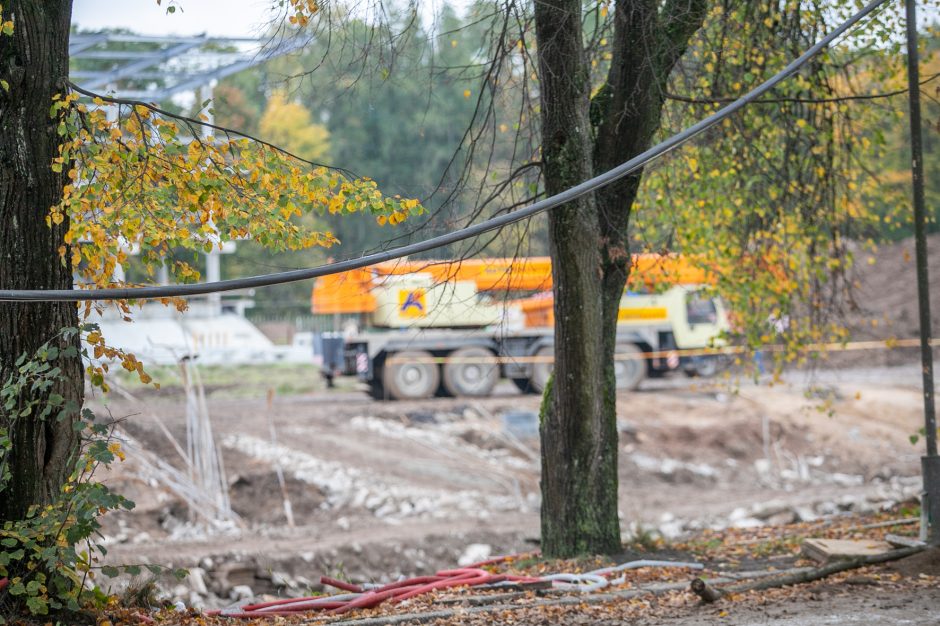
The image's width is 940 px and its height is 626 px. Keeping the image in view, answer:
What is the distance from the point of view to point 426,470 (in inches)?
719

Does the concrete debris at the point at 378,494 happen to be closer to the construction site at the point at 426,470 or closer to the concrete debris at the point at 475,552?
the construction site at the point at 426,470

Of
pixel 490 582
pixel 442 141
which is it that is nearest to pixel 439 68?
pixel 490 582

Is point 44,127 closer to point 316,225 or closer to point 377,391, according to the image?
point 377,391

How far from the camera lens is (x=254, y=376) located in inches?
1120

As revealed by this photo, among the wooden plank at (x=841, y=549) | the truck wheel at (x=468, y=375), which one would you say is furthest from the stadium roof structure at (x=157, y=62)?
the wooden plank at (x=841, y=549)

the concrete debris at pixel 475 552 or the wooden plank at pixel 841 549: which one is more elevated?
the wooden plank at pixel 841 549

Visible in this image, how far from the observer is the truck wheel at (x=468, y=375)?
2319cm

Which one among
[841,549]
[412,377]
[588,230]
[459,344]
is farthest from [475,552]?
[412,377]

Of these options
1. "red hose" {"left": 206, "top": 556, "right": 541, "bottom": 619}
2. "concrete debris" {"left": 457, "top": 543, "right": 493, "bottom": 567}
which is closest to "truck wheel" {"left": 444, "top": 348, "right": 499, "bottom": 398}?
"concrete debris" {"left": 457, "top": 543, "right": 493, "bottom": 567}

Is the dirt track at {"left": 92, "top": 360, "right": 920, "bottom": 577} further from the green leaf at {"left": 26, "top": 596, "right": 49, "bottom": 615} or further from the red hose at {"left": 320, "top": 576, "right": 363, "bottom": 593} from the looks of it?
the green leaf at {"left": 26, "top": 596, "right": 49, "bottom": 615}

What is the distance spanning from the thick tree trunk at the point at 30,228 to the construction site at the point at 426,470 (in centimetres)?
422

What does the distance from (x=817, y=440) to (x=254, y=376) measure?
15394 mm

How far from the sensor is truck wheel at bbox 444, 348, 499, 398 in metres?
23.2

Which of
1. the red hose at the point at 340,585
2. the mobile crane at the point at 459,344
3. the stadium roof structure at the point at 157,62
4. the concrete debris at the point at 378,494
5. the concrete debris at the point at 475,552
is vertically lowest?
the concrete debris at the point at 475,552
